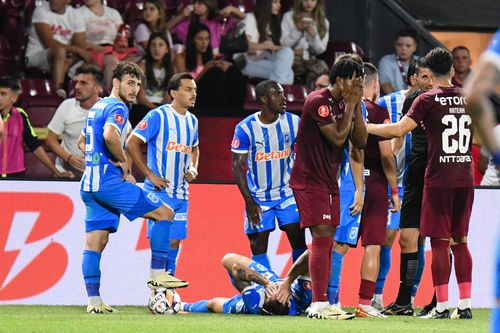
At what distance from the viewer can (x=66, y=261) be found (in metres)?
10.7

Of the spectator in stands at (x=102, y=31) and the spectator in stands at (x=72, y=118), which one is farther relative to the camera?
the spectator in stands at (x=102, y=31)

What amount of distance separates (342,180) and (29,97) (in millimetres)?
4787

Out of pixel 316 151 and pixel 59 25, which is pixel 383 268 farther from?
pixel 59 25

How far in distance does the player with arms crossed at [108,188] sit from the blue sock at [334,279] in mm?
1172

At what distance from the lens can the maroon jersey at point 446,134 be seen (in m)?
8.89

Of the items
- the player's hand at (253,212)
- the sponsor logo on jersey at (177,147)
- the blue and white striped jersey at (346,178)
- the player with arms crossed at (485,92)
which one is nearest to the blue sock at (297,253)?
the player's hand at (253,212)

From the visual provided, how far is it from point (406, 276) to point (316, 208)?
68.6 inches

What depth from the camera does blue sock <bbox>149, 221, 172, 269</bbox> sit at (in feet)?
30.6

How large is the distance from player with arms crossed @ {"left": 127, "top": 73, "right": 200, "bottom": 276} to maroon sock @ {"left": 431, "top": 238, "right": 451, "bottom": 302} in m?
2.25

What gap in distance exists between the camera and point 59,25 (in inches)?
535

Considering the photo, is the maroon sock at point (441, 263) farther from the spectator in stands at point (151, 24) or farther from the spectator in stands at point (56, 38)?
the spectator in stands at point (56, 38)

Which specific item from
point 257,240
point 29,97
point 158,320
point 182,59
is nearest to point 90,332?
point 158,320

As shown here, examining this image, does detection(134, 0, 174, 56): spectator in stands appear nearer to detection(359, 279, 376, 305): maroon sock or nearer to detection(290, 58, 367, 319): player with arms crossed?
detection(359, 279, 376, 305): maroon sock

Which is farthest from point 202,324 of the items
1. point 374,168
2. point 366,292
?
point 374,168
